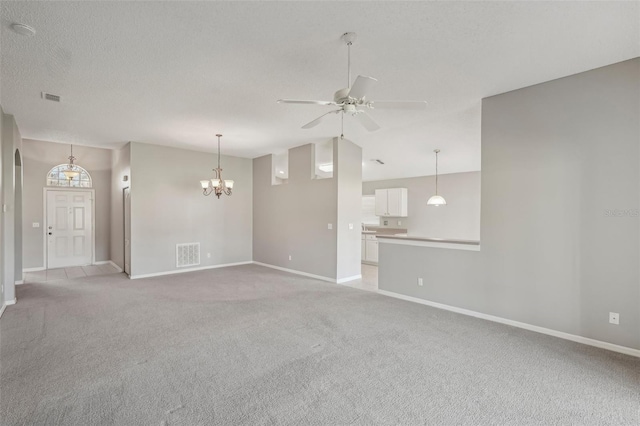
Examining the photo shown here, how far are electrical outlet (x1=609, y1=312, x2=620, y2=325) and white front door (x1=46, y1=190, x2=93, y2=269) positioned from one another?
10314 millimetres

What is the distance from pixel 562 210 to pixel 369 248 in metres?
5.00

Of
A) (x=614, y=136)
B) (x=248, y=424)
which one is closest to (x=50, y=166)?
(x=248, y=424)

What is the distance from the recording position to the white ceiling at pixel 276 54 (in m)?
2.26

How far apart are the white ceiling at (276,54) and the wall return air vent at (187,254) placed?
313 cm

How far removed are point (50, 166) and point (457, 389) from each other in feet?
31.3

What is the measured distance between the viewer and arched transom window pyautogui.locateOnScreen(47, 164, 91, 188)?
752 centimetres

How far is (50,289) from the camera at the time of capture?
541 cm

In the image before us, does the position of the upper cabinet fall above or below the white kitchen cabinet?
above

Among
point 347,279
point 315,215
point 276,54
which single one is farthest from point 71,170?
point 276,54

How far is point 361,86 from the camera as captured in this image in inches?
91.7

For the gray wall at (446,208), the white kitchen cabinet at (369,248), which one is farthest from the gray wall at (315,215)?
the gray wall at (446,208)

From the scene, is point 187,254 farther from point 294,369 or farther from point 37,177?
point 294,369

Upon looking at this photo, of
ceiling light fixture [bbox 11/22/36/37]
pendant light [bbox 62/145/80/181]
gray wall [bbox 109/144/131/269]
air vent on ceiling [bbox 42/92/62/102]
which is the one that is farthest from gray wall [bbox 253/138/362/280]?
pendant light [bbox 62/145/80/181]

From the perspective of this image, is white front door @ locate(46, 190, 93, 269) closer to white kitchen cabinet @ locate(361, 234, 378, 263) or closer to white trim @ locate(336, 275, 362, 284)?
white trim @ locate(336, 275, 362, 284)
